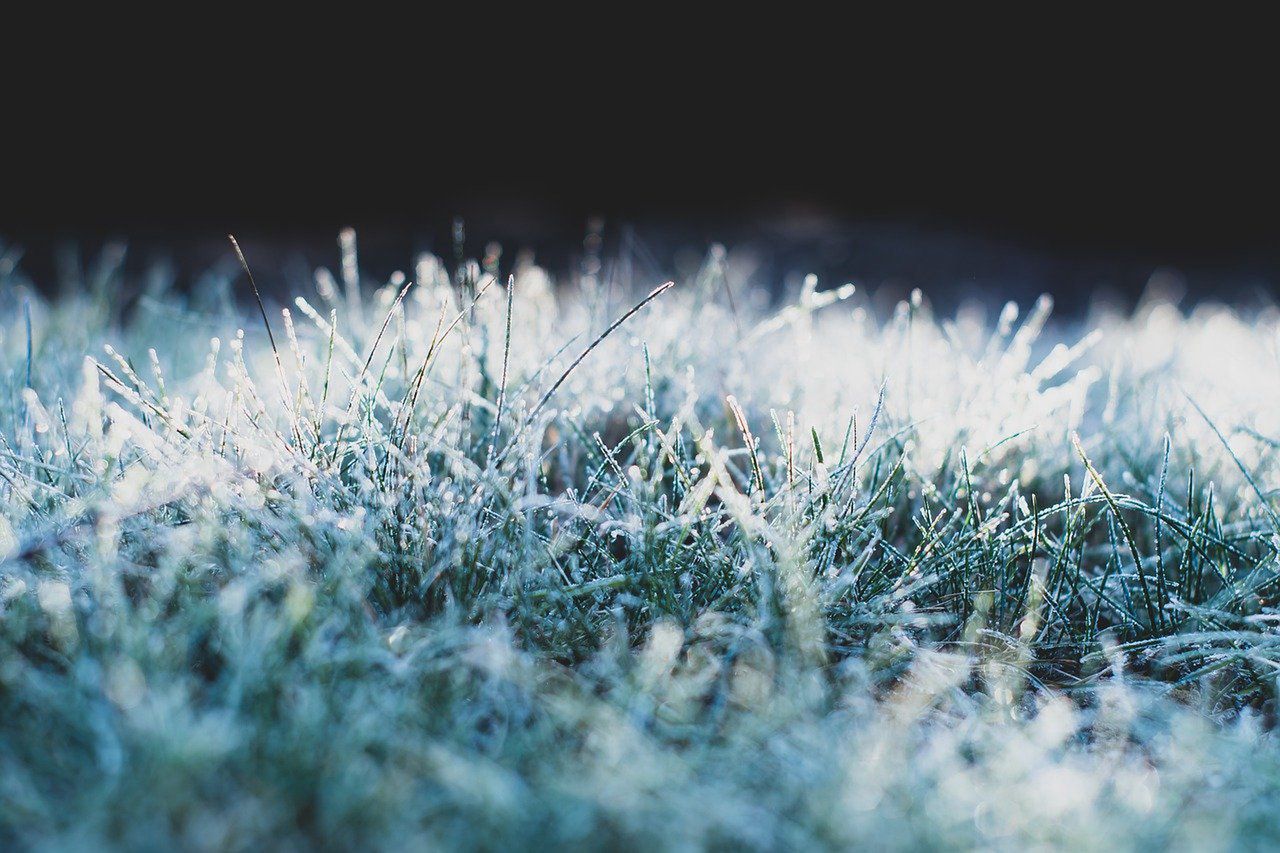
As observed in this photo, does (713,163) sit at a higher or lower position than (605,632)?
higher

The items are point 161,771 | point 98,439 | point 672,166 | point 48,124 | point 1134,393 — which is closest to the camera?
point 161,771

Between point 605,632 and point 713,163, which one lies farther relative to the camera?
point 713,163

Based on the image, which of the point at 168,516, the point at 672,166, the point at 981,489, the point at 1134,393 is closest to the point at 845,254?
the point at 672,166

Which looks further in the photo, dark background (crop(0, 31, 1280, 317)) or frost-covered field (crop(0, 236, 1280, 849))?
dark background (crop(0, 31, 1280, 317))

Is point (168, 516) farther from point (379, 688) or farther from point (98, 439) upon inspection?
point (379, 688)

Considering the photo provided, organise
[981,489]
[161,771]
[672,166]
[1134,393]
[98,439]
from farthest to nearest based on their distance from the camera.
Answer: [672,166]
[1134,393]
[981,489]
[98,439]
[161,771]
